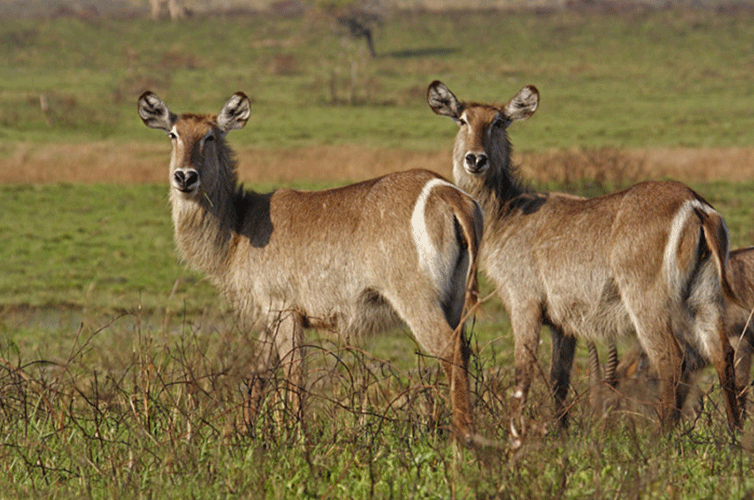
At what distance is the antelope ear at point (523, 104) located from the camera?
586 centimetres

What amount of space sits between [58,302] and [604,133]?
777 inches

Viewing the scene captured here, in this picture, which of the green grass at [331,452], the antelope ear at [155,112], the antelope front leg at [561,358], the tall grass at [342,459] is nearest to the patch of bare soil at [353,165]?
the antelope front leg at [561,358]

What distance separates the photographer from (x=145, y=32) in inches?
2406

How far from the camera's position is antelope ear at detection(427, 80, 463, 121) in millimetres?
Result: 5895

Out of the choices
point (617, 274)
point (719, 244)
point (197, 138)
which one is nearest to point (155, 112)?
point (197, 138)

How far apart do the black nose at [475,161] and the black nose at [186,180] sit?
152 cm

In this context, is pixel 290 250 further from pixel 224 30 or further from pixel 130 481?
pixel 224 30

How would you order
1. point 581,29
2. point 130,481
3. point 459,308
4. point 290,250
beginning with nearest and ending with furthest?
point 130,481 < point 459,308 < point 290,250 < point 581,29

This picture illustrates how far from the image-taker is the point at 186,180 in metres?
4.99

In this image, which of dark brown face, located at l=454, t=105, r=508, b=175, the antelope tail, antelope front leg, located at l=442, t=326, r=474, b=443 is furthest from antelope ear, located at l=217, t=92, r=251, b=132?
the antelope tail

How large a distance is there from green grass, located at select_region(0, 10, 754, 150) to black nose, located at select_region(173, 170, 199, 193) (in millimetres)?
18783

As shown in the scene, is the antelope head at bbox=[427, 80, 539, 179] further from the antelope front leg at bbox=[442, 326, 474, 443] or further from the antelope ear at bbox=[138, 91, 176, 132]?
the antelope front leg at bbox=[442, 326, 474, 443]

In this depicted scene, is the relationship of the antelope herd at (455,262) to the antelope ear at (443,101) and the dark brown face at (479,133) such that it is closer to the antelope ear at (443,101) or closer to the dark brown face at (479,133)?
the dark brown face at (479,133)

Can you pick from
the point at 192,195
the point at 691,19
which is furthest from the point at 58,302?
the point at 691,19
